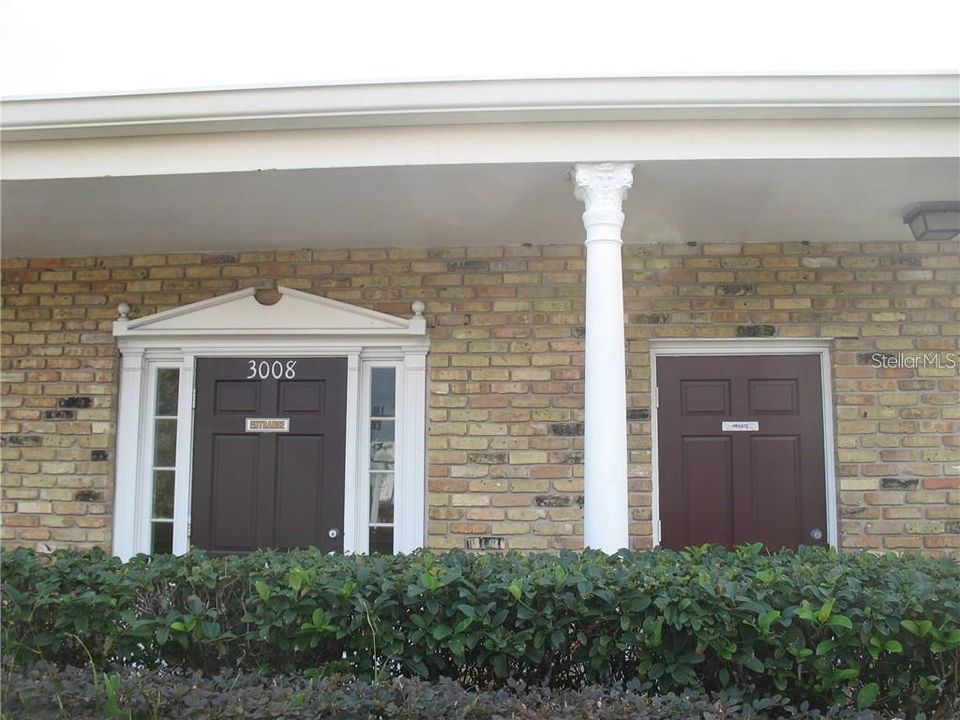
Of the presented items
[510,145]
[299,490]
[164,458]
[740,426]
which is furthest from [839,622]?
[164,458]

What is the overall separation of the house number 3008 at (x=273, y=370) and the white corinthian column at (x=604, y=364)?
2.45m

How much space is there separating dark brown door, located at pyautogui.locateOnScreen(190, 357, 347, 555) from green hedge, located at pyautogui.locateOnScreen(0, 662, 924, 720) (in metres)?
2.60

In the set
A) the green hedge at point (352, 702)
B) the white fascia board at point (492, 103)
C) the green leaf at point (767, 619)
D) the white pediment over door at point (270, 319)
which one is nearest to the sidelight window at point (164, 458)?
the white pediment over door at point (270, 319)

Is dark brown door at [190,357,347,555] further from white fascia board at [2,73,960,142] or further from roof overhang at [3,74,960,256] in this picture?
white fascia board at [2,73,960,142]

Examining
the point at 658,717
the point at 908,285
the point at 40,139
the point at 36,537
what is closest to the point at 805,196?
the point at 908,285

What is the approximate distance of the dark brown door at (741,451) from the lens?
4918mm

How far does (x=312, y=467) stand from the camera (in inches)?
205

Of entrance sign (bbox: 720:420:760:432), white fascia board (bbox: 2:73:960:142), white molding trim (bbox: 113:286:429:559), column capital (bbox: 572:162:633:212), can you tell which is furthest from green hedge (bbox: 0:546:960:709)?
white molding trim (bbox: 113:286:429:559)

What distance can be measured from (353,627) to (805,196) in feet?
10.3

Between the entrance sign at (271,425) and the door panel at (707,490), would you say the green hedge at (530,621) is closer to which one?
the door panel at (707,490)

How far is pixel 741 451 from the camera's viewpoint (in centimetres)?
498

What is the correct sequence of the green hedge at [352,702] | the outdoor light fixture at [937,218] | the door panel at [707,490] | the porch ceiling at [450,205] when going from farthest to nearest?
the door panel at [707,490], the outdoor light fixture at [937,218], the porch ceiling at [450,205], the green hedge at [352,702]

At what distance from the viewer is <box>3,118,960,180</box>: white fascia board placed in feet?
11.4

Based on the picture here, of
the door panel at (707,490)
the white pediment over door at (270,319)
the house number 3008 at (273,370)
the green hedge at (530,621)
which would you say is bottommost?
the green hedge at (530,621)
